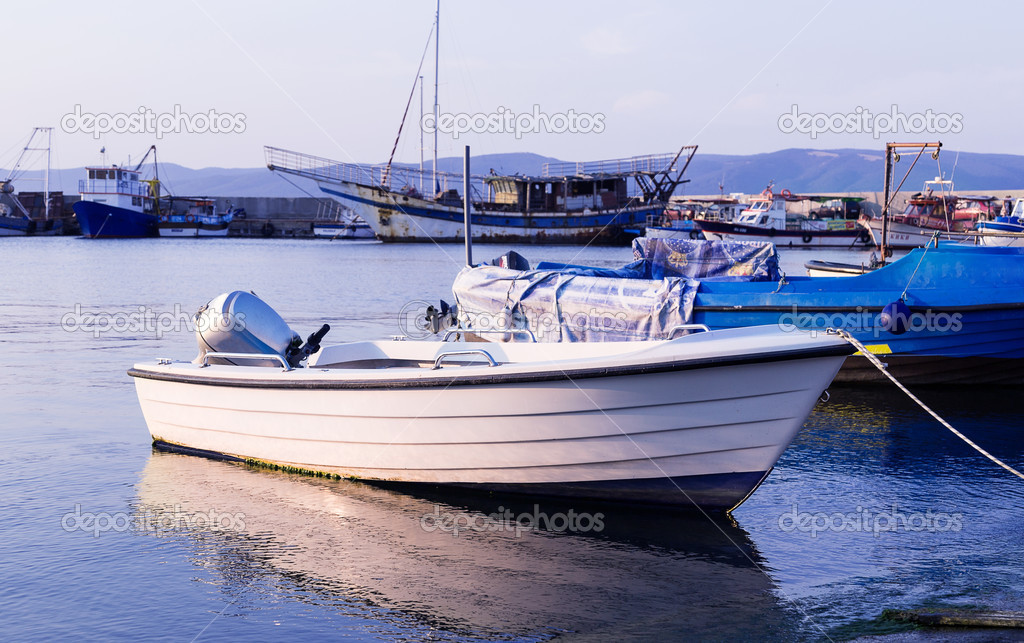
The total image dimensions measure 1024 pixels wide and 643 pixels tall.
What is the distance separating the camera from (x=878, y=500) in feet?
27.0

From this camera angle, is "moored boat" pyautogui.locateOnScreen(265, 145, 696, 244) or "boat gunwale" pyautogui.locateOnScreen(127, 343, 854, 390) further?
"moored boat" pyautogui.locateOnScreen(265, 145, 696, 244)

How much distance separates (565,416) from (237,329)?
355 centimetres

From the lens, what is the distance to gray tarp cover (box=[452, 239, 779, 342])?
41.6 feet

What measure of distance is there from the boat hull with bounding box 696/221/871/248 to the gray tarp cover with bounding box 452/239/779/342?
125ft

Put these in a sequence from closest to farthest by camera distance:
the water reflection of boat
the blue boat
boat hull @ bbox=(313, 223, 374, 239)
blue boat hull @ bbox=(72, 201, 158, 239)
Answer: the water reflection of boat → the blue boat → blue boat hull @ bbox=(72, 201, 158, 239) → boat hull @ bbox=(313, 223, 374, 239)

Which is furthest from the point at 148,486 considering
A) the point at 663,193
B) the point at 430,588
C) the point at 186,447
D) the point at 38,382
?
the point at 663,193

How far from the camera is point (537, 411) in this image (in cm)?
749

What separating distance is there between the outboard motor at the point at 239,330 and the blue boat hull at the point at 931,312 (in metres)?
5.96

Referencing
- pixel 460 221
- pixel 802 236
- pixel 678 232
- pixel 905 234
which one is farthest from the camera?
pixel 460 221

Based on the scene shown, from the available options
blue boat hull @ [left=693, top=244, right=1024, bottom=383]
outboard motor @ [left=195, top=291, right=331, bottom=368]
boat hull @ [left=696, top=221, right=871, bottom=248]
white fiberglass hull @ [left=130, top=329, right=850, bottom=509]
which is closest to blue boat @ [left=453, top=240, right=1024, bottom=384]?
blue boat hull @ [left=693, top=244, right=1024, bottom=383]

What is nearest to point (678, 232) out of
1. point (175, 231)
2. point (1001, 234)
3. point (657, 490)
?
point (1001, 234)

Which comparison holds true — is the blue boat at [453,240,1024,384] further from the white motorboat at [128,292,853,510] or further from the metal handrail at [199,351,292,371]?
the metal handrail at [199,351,292,371]

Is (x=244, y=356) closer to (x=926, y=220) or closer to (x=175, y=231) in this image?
(x=926, y=220)

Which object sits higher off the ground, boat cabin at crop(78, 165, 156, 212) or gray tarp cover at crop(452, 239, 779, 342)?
boat cabin at crop(78, 165, 156, 212)
